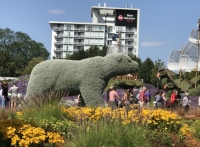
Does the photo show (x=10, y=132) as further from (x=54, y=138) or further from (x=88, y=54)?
(x=88, y=54)

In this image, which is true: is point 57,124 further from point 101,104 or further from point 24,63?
point 24,63

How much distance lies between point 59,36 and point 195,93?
3174 inches

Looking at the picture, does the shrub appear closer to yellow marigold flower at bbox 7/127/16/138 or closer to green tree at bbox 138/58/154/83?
yellow marigold flower at bbox 7/127/16/138

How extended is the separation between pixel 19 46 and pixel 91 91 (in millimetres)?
71005

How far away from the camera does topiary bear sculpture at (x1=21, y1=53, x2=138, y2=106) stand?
13.0m

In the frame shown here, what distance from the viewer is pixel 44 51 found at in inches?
3391

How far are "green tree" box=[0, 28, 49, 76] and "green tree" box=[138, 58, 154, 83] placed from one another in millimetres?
33556

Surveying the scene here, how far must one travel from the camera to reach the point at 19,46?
3204 inches

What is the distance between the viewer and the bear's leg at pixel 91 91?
13023 mm

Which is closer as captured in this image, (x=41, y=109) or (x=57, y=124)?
(x=57, y=124)

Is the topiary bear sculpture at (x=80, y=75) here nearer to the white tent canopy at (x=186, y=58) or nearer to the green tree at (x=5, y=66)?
the white tent canopy at (x=186, y=58)

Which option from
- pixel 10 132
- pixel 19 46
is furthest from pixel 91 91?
pixel 19 46

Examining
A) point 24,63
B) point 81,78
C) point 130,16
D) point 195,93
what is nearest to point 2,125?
point 81,78

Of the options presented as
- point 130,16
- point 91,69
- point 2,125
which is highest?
point 130,16
